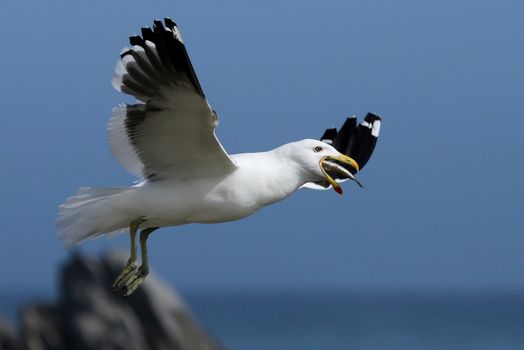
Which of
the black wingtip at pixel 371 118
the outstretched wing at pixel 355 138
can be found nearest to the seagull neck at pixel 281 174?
the outstretched wing at pixel 355 138

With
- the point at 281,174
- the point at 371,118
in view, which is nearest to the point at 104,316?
the point at 371,118

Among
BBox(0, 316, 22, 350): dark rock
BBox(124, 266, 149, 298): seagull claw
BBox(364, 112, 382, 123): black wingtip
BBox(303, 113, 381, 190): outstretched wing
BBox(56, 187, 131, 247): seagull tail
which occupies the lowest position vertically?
BBox(124, 266, 149, 298): seagull claw

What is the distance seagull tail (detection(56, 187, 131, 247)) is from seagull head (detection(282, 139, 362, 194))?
1.10m

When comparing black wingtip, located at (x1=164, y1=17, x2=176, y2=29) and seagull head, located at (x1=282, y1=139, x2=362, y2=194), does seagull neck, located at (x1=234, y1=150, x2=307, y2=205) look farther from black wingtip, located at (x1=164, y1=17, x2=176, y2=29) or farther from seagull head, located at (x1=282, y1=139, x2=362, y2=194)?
black wingtip, located at (x1=164, y1=17, x2=176, y2=29)

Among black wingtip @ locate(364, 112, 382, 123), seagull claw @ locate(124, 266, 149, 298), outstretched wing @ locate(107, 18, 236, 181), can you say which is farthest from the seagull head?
black wingtip @ locate(364, 112, 382, 123)

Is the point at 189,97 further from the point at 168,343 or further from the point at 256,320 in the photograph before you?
the point at 256,320

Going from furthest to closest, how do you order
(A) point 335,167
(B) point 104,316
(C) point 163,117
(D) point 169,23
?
(B) point 104,316
(A) point 335,167
(C) point 163,117
(D) point 169,23

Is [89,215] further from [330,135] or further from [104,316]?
[104,316]

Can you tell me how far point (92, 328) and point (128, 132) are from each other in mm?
9873

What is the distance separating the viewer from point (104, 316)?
57.5ft

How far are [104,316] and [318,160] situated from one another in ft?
32.1

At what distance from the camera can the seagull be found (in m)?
7.59

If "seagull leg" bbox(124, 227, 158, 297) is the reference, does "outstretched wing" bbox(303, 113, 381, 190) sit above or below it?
above

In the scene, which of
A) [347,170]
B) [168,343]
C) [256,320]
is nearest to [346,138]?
[347,170]
